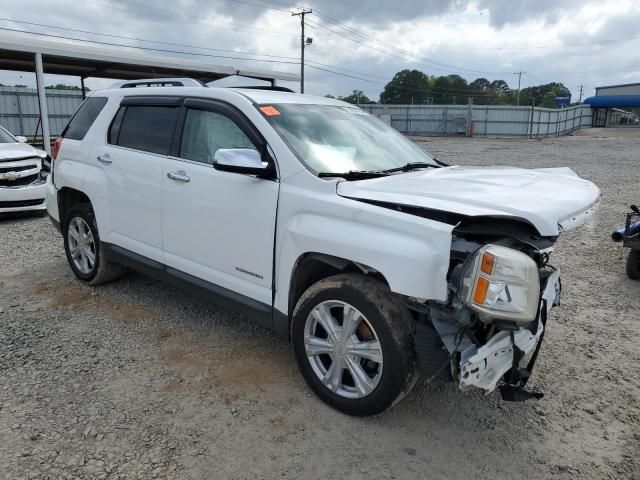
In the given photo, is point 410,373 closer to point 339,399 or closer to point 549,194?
point 339,399

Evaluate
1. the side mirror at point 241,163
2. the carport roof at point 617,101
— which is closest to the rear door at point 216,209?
the side mirror at point 241,163

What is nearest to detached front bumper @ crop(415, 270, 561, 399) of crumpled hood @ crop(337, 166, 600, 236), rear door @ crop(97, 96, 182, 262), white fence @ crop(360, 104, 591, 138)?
crumpled hood @ crop(337, 166, 600, 236)

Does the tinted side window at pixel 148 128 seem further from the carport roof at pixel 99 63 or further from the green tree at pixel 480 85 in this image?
the green tree at pixel 480 85

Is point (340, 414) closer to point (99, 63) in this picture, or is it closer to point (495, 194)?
point (495, 194)

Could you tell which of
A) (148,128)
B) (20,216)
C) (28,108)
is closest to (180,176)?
(148,128)

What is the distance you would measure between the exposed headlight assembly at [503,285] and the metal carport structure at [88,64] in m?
13.1

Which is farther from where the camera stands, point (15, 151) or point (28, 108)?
point (28, 108)

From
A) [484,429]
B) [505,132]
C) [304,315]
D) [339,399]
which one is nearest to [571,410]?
[484,429]

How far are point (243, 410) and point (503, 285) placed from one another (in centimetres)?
172

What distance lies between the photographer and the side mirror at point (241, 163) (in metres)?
3.35

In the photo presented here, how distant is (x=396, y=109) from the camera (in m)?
49.0

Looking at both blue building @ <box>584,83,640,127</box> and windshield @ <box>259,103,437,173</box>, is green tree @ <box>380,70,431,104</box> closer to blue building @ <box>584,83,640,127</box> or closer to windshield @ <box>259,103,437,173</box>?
blue building @ <box>584,83,640,127</box>

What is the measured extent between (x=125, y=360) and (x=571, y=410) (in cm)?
306

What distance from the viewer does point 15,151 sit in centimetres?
862
